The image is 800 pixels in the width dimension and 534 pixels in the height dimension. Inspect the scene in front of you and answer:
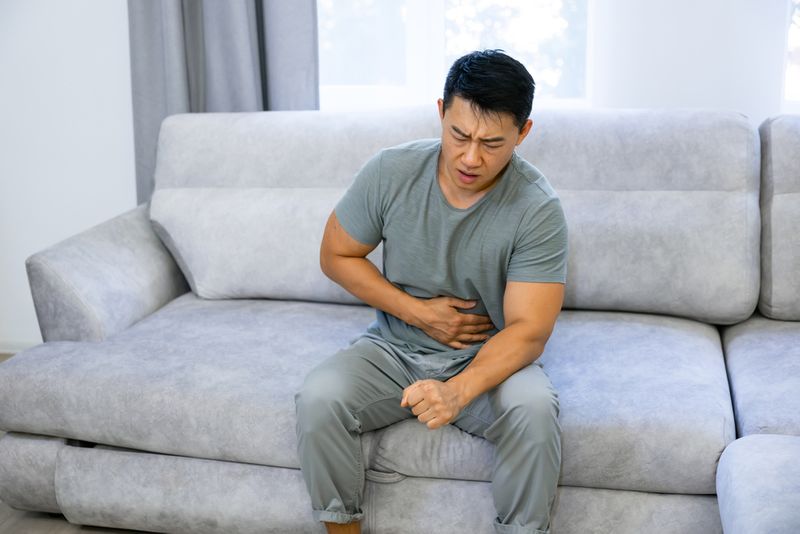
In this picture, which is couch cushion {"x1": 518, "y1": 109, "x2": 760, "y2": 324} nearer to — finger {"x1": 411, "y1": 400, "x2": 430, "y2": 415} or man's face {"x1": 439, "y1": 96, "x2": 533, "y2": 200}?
man's face {"x1": 439, "y1": 96, "x2": 533, "y2": 200}

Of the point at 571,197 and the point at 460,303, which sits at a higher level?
the point at 571,197

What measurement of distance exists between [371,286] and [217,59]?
1.16 m

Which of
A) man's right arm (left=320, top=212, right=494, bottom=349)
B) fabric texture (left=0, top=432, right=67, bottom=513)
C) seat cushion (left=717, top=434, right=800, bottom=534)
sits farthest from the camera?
fabric texture (left=0, top=432, right=67, bottom=513)

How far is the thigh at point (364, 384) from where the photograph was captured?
180 cm

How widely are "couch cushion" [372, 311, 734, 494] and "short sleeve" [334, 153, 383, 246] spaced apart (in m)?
0.42

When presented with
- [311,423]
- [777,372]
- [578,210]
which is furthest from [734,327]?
[311,423]

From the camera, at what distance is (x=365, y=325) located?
91.0 inches

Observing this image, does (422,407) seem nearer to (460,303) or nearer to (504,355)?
(504,355)

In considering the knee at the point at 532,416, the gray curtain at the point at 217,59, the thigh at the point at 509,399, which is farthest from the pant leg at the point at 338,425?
the gray curtain at the point at 217,59

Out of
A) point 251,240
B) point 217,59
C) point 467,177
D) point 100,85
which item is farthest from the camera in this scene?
point 100,85

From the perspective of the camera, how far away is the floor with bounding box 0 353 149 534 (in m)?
2.13

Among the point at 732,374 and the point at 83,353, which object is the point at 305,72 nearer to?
the point at 83,353

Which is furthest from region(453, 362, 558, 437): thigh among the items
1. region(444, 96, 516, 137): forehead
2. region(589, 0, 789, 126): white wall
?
region(589, 0, 789, 126): white wall

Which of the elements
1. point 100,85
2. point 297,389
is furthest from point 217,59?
point 297,389
